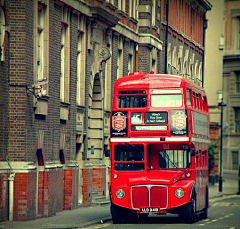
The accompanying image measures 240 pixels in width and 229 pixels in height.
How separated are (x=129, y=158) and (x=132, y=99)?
5.89 feet

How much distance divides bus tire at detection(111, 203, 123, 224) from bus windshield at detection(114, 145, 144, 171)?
114 centimetres

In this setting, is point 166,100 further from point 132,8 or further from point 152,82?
point 132,8

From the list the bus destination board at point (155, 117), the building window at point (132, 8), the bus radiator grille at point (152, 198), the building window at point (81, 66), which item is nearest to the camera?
the bus radiator grille at point (152, 198)

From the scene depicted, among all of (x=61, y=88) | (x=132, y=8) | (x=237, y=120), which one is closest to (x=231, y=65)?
(x=237, y=120)

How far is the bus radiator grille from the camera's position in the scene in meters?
30.8

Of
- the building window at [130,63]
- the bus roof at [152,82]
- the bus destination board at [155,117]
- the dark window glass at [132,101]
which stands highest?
the building window at [130,63]

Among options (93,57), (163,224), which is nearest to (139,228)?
(163,224)

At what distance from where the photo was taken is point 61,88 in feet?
120

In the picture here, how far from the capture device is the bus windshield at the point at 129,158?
31.2 metres

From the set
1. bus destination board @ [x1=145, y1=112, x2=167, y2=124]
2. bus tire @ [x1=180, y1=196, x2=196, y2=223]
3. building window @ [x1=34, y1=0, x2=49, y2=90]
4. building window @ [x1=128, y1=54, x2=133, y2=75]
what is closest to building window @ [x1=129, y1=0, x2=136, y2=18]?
building window @ [x1=128, y1=54, x2=133, y2=75]

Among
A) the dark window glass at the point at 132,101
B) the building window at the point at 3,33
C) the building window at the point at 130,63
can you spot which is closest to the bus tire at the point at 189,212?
the dark window glass at the point at 132,101

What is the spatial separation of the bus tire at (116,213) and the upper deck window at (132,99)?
3.03 meters

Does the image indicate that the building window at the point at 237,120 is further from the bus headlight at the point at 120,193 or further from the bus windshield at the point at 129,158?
the bus headlight at the point at 120,193

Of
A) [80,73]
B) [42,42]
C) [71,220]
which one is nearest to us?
[71,220]
